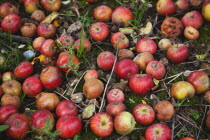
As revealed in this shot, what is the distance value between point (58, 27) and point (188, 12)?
101 inches

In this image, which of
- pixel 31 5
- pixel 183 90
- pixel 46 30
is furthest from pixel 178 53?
pixel 31 5

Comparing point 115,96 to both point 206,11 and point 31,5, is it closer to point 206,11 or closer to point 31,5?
point 206,11

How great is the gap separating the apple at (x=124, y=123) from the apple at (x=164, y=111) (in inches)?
16.7

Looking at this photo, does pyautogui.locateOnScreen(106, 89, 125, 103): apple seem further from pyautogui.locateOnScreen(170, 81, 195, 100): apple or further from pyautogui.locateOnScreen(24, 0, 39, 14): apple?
pyautogui.locateOnScreen(24, 0, 39, 14): apple

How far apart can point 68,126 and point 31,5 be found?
117 inches

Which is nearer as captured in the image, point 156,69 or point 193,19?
point 156,69

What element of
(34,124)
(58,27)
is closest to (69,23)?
(58,27)

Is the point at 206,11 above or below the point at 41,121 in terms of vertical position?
above

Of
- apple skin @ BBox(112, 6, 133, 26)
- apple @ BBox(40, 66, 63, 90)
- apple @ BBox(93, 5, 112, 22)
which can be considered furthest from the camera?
apple @ BBox(93, 5, 112, 22)

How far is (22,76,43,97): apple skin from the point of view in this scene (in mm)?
4012

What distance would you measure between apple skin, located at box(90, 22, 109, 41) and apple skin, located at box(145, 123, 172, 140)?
197cm

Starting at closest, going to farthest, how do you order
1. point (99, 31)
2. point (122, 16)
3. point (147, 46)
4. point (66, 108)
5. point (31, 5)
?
point (66, 108)
point (147, 46)
point (99, 31)
point (122, 16)
point (31, 5)

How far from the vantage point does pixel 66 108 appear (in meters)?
3.70

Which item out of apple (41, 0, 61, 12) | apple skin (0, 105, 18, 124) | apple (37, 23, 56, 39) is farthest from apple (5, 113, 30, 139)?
apple (41, 0, 61, 12)
